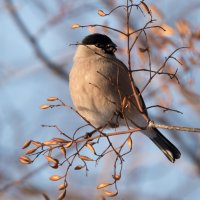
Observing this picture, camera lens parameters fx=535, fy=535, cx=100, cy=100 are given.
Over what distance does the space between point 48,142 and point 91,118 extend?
1.10 m

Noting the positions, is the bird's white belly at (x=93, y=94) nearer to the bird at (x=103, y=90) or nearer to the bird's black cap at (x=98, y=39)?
the bird at (x=103, y=90)

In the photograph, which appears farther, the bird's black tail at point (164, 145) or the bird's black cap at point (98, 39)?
the bird's black cap at point (98, 39)

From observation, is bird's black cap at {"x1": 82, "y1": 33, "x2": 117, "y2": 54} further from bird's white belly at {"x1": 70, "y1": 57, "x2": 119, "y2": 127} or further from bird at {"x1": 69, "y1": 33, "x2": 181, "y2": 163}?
bird's white belly at {"x1": 70, "y1": 57, "x2": 119, "y2": 127}

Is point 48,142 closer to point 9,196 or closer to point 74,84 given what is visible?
point 74,84

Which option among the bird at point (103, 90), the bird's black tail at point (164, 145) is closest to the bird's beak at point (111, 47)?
the bird at point (103, 90)

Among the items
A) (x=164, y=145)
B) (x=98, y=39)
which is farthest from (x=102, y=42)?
(x=164, y=145)

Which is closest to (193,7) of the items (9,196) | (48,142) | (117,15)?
(117,15)

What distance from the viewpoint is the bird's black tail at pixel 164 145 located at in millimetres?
3232

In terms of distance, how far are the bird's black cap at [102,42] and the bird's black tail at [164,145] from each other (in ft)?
1.93

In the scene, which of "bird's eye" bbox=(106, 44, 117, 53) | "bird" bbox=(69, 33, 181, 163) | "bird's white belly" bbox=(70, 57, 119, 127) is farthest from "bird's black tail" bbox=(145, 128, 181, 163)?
"bird's eye" bbox=(106, 44, 117, 53)

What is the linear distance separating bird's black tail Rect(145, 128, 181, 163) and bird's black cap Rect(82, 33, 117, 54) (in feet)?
1.93

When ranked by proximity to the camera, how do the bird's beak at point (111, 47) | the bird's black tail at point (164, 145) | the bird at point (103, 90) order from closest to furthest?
the bird at point (103, 90)
the bird's black tail at point (164, 145)
the bird's beak at point (111, 47)

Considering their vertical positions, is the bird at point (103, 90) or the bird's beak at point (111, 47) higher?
the bird's beak at point (111, 47)

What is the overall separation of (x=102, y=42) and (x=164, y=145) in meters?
0.77
